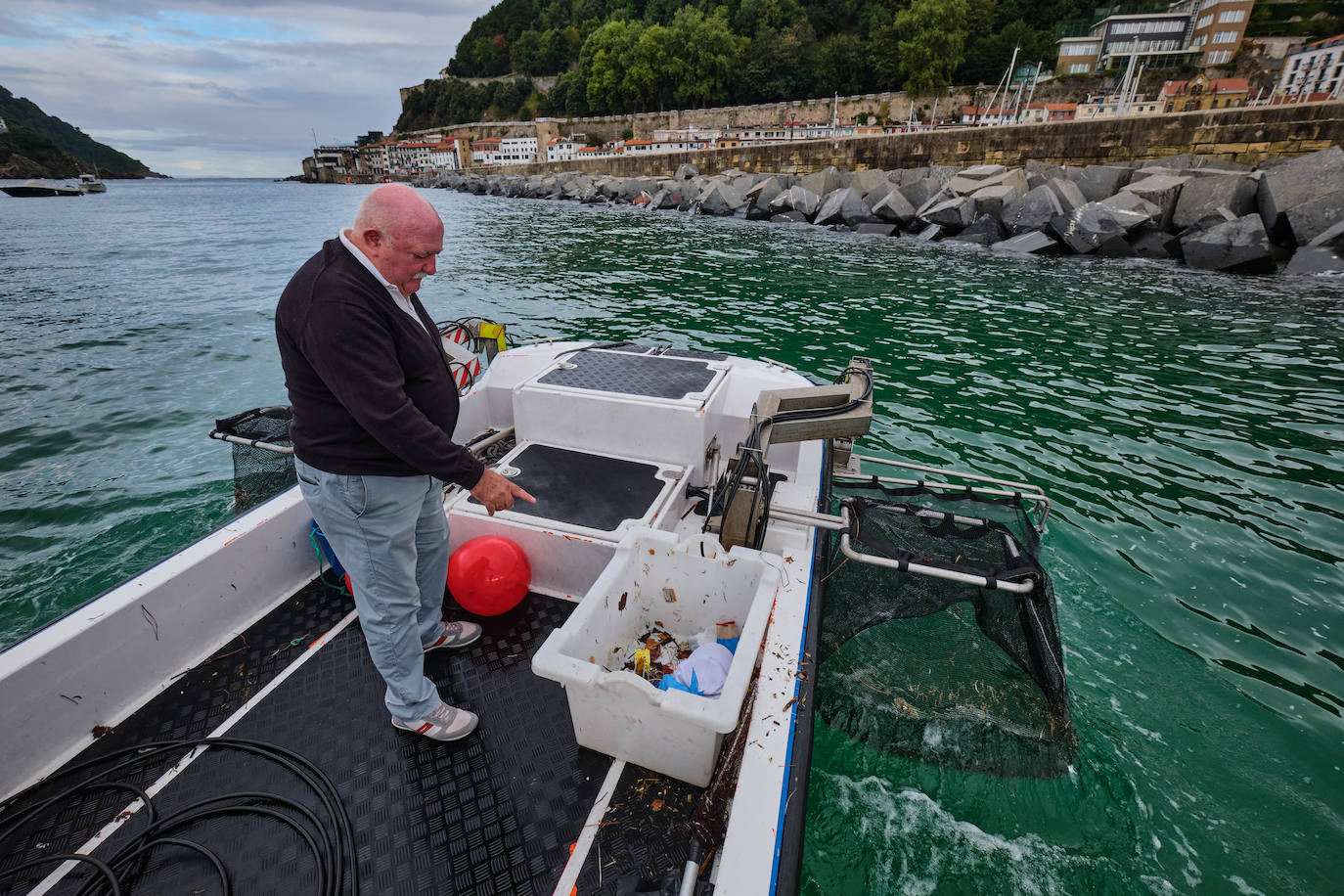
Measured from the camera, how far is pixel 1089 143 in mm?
24547

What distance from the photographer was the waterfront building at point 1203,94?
5016cm

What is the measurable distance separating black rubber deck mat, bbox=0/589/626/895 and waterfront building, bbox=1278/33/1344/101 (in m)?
76.7

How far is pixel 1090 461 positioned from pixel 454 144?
119m

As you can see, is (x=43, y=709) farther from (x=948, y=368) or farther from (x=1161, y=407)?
(x=1161, y=407)

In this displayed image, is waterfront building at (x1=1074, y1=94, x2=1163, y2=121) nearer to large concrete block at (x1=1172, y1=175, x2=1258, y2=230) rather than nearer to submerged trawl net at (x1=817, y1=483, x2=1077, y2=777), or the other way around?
large concrete block at (x1=1172, y1=175, x2=1258, y2=230)

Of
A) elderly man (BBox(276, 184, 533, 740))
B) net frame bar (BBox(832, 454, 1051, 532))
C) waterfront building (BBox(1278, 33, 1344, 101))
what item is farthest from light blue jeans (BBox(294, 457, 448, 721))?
waterfront building (BBox(1278, 33, 1344, 101))

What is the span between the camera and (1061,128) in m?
25.3

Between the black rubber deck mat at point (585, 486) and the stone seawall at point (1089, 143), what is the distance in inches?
1170

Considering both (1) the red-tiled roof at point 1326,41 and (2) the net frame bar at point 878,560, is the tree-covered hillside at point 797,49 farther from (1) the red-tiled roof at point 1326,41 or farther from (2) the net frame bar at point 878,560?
(2) the net frame bar at point 878,560

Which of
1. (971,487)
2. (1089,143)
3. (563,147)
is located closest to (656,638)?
(971,487)

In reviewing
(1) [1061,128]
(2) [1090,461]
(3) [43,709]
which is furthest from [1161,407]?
(1) [1061,128]

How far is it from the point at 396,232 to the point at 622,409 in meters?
1.96

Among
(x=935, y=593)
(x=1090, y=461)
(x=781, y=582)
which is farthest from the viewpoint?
(x=1090, y=461)

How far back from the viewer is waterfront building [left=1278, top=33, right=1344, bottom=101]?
50.2 meters
